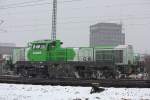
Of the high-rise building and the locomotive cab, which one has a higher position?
the high-rise building

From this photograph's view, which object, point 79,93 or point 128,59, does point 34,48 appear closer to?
point 128,59

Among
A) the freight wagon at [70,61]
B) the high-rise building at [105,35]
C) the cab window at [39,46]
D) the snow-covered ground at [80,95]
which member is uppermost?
the high-rise building at [105,35]

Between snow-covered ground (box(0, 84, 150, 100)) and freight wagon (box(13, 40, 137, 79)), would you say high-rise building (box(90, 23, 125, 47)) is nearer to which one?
freight wagon (box(13, 40, 137, 79))

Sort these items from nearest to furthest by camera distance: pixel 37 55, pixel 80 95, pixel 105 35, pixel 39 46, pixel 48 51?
pixel 80 95, pixel 48 51, pixel 39 46, pixel 37 55, pixel 105 35

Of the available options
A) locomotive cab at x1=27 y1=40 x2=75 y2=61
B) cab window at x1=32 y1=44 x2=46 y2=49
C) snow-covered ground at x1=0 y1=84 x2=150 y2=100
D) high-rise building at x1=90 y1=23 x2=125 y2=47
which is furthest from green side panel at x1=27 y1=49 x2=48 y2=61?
high-rise building at x1=90 y1=23 x2=125 y2=47

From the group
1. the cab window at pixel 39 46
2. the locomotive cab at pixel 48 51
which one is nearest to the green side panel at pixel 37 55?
the locomotive cab at pixel 48 51

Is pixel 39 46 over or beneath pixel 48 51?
over

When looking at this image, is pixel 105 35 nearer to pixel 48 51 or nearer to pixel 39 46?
pixel 39 46

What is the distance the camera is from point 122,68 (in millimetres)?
28453

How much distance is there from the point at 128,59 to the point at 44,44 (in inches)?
314

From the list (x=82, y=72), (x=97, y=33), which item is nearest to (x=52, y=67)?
(x=82, y=72)

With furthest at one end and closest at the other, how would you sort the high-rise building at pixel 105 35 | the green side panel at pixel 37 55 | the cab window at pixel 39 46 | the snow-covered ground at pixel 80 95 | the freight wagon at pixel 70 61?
1. the high-rise building at pixel 105 35
2. the cab window at pixel 39 46
3. the green side panel at pixel 37 55
4. the freight wagon at pixel 70 61
5. the snow-covered ground at pixel 80 95

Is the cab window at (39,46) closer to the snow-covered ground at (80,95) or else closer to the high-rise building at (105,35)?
the snow-covered ground at (80,95)

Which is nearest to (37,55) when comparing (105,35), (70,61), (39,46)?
(39,46)
